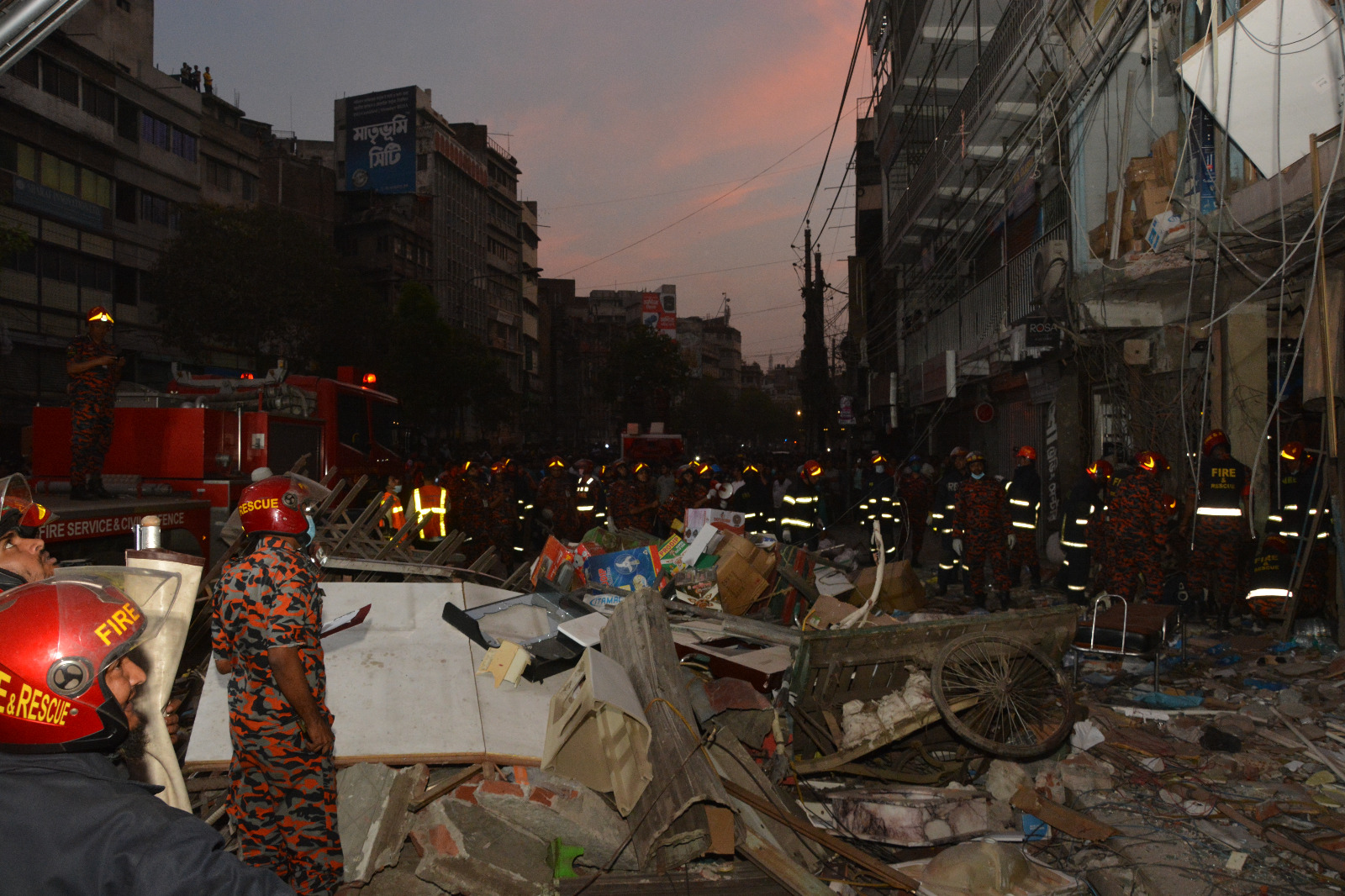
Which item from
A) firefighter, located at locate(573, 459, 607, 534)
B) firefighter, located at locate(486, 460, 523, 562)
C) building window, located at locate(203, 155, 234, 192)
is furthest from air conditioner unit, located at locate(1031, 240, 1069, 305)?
building window, located at locate(203, 155, 234, 192)

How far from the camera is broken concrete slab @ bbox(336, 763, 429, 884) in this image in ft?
14.0

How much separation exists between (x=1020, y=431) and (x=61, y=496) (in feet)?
53.1

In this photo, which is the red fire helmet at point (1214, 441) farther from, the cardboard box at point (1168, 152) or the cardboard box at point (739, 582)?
the cardboard box at point (739, 582)

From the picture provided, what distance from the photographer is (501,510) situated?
43.2ft

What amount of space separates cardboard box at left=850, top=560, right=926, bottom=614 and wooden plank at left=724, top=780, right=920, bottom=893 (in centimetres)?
427

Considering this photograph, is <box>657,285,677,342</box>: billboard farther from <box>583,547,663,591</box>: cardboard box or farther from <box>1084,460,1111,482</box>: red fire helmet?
<box>583,547,663,591</box>: cardboard box

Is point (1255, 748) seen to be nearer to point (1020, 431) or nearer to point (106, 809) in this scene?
point (106, 809)

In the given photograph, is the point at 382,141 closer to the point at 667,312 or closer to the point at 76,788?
the point at 667,312

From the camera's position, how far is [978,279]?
2186cm

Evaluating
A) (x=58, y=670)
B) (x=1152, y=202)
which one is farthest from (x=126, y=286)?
(x=58, y=670)

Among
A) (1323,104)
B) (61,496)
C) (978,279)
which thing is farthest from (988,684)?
(978,279)

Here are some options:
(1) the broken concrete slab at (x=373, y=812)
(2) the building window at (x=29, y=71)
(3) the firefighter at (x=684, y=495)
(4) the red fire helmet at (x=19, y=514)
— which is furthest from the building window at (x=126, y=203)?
(1) the broken concrete slab at (x=373, y=812)

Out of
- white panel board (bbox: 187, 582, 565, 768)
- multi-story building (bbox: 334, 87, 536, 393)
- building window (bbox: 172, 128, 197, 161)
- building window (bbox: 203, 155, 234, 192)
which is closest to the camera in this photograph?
white panel board (bbox: 187, 582, 565, 768)

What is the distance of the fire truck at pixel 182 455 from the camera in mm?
7172
